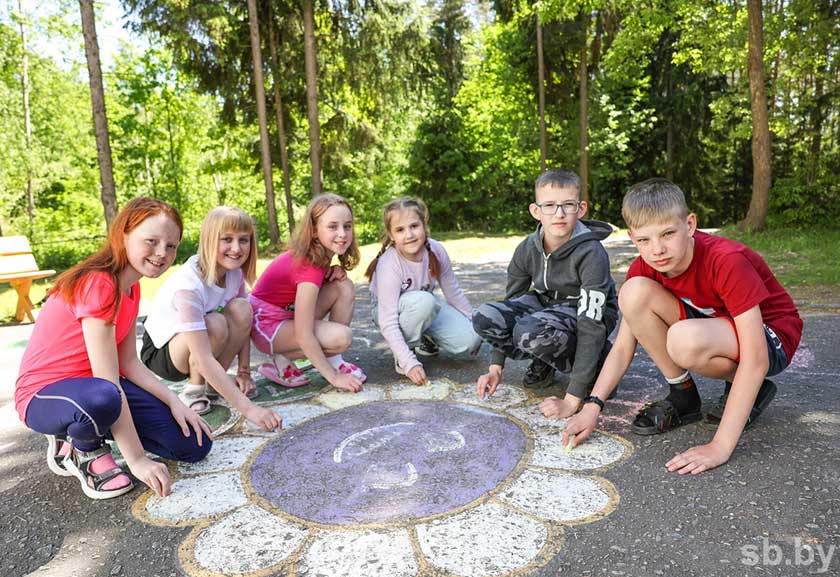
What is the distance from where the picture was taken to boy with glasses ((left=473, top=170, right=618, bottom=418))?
2.50 meters

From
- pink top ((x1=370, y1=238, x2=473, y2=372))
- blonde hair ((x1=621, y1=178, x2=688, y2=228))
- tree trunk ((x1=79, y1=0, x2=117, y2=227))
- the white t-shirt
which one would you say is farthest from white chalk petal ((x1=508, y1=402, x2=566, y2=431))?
tree trunk ((x1=79, y1=0, x2=117, y2=227))

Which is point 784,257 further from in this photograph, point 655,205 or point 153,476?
point 153,476

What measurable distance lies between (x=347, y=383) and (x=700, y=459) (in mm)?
1666

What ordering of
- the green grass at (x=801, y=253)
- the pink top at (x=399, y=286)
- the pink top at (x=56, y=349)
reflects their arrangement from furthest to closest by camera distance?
the green grass at (x=801, y=253)
the pink top at (x=399, y=286)
the pink top at (x=56, y=349)

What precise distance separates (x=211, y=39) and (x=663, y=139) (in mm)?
14896

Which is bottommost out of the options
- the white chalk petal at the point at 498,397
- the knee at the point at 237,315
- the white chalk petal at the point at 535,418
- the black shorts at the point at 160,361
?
the white chalk petal at the point at 535,418

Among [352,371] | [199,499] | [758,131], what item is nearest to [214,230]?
[352,371]

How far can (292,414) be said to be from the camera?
2713 millimetres

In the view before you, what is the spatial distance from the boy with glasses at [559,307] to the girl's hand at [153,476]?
1395 millimetres

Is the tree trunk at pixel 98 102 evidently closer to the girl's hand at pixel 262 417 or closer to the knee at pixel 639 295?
the girl's hand at pixel 262 417

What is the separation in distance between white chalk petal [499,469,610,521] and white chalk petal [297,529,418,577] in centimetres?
42

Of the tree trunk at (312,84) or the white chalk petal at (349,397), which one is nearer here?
the white chalk petal at (349,397)

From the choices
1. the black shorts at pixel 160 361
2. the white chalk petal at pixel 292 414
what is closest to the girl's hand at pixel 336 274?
the white chalk petal at pixel 292 414

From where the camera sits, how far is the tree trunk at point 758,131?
370 inches
